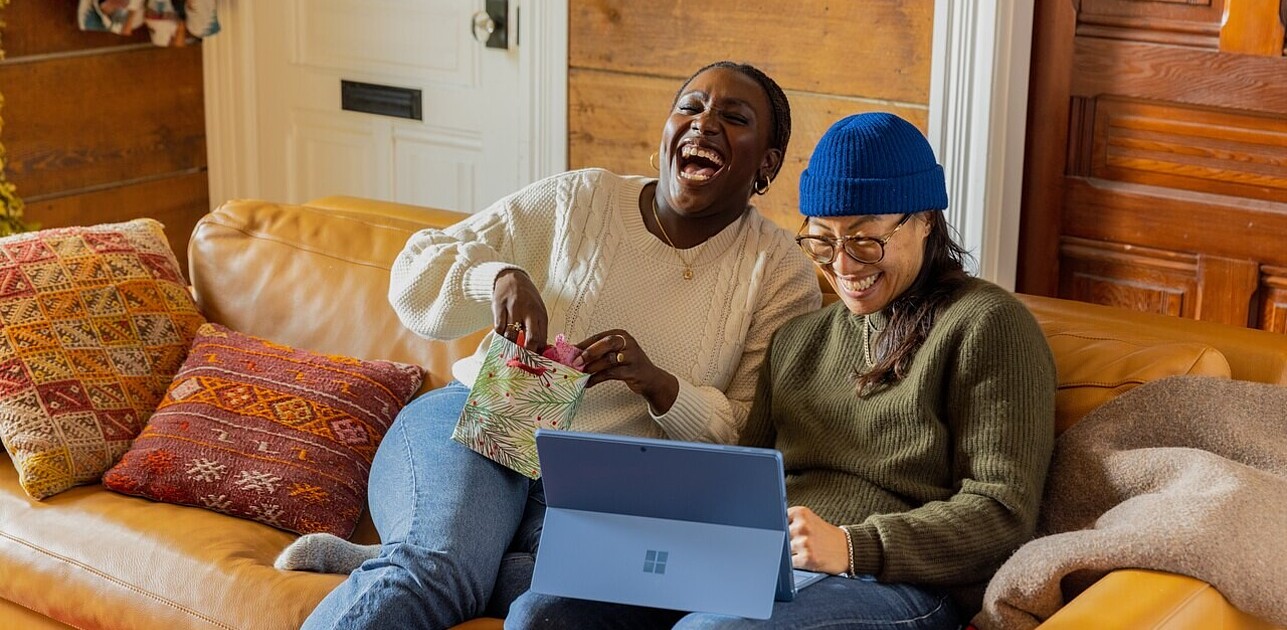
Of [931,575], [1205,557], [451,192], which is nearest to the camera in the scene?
[1205,557]

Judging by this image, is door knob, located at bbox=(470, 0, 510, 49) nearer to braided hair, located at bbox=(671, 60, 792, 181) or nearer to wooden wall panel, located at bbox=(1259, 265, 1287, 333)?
braided hair, located at bbox=(671, 60, 792, 181)

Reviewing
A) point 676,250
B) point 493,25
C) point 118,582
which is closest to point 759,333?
point 676,250

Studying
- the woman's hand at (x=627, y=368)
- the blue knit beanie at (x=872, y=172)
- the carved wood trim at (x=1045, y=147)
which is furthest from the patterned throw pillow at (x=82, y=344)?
the carved wood trim at (x=1045, y=147)

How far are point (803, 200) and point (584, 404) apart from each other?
0.44m

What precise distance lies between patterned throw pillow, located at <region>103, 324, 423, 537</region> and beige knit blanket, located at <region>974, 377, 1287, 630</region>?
1030 mm

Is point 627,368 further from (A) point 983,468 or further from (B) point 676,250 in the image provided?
(A) point 983,468

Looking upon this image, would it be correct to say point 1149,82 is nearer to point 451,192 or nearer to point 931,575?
point 931,575

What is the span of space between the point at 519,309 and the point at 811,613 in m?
0.62

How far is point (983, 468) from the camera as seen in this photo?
67.6 inches

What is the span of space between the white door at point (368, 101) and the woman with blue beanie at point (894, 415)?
5.98ft

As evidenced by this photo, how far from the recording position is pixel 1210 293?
287cm

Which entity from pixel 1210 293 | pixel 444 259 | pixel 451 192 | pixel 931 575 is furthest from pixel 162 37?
pixel 931 575

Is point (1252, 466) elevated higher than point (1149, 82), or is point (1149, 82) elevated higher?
point (1149, 82)

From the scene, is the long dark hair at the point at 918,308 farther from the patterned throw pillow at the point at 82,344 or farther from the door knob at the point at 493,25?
the door knob at the point at 493,25
